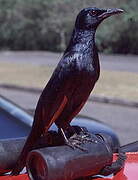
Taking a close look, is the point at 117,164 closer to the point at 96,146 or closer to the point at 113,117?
the point at 96,146

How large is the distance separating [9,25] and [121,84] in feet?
58.2

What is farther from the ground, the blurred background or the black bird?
the black bird

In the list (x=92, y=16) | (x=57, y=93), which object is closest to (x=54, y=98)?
(x=57, y=93)

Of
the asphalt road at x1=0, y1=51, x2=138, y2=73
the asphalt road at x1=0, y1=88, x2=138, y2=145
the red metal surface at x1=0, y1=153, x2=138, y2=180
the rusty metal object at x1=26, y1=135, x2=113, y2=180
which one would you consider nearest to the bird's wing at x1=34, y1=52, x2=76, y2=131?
the rusty metal object at x1=26, y1=135, x2=113, y2=180

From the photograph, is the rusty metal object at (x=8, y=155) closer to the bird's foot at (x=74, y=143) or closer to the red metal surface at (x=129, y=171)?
the bird's foot at (x=74, y=143)

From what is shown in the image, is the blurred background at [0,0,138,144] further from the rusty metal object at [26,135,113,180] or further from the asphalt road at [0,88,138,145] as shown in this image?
the rusty metal object at [26,135,113,180]

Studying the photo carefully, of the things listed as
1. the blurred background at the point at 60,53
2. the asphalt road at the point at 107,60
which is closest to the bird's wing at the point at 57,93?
the blurred background at the point at 60,53

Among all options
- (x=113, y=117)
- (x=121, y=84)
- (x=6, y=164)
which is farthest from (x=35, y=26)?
(x=6, y=164)

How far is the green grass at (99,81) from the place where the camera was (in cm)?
1402

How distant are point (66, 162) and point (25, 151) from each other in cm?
22

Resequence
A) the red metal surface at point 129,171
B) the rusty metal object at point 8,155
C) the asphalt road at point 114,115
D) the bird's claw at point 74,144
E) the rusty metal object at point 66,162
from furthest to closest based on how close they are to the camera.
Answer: the asphalt road at point 114,115 < the rusty metal object at point 8,155 < the red metal surface at point 129,171 < the bird's claw at point 74,144 < the rusty metal object at point 66,162

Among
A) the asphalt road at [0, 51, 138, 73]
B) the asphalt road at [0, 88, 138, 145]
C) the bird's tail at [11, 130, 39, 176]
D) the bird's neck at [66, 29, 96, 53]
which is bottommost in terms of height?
the asphalt road at [0, 51, 138, 73]

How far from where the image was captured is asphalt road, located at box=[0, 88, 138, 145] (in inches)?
371

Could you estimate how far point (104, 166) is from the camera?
79.8 inches
